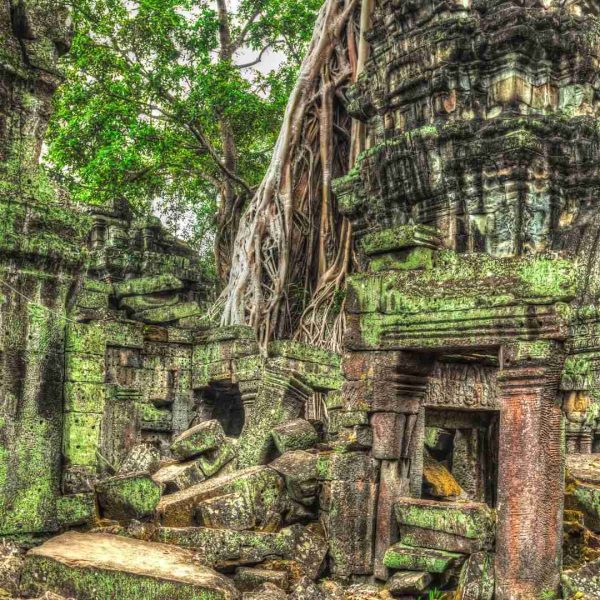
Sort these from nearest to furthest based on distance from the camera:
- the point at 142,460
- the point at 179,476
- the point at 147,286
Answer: the point at 179,476 < the point at 142,460 < the point at 147,286

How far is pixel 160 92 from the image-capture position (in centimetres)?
1667

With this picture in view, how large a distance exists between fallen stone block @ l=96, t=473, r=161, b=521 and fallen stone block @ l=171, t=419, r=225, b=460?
3.19 ft

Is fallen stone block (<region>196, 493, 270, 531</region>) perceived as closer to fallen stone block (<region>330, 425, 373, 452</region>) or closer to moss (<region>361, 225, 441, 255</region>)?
fallen stone block (<region>330, 425, 373, 452</region>)

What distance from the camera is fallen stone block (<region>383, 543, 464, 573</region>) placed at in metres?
4.78

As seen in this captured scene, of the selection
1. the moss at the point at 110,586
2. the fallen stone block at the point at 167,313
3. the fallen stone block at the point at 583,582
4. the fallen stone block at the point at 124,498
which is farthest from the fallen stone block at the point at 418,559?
the fallen stone block at the point at 167,313

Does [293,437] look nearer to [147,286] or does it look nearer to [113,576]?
[113,576]

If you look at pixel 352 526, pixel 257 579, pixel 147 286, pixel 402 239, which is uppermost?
pixel 147 286

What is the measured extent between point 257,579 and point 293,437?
195cm

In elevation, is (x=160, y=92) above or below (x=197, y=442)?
above

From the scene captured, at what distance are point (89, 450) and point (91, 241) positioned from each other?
9312 mm

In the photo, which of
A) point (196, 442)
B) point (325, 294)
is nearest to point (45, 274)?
point (196, 442)

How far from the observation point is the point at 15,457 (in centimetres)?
496

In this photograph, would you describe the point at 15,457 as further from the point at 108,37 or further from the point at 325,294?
the point at 108,37

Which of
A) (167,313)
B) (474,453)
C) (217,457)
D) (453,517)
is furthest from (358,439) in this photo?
(167,313)
